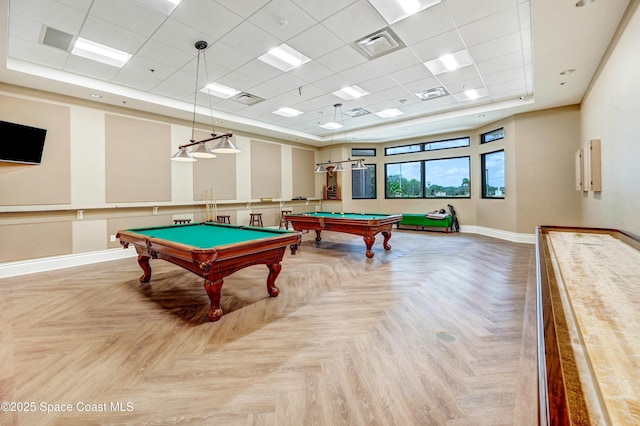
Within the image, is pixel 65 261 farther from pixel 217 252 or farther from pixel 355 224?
pixel 355 224

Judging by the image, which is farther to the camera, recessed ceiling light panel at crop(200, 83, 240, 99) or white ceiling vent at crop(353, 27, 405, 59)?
recessed ceiling light panel at crop(200, 83, 240, 99)

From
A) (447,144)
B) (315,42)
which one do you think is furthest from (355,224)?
(447,144)

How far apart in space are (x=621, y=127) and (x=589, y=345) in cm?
375

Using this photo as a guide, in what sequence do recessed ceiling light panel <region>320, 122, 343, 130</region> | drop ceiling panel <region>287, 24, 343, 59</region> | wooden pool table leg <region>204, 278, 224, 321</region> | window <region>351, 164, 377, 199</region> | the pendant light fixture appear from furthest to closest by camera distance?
1. window <region>351, 164, 377, 199</region>
2. recessed ceiling light panel <region>320, 122, 343, 130</region>
3. the pendant light fixture
4. drop ceiling panel <region>287, 24, 343, 59</region>
5. wooden pool table leg <region>204, 278, 224, 321</region>

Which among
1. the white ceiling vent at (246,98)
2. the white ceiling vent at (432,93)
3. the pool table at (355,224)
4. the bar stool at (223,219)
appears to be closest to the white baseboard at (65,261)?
the bar stool at (223,219)

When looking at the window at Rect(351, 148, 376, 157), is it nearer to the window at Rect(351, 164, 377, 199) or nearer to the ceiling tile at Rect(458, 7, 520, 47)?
the window at Rect(351, 164, 377, 199)

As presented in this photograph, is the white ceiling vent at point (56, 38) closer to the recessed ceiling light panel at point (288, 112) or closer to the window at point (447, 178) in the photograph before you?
the recessed ceiling light panel at point (288, 112)

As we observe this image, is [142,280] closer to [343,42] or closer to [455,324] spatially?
[455,324]

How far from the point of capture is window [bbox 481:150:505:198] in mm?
7543

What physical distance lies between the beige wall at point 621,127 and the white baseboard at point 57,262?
793 centimetres

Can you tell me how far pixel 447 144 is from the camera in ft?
29.8

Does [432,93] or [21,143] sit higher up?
[432,93]

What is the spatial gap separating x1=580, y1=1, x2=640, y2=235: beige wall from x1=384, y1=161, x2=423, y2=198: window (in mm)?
5489

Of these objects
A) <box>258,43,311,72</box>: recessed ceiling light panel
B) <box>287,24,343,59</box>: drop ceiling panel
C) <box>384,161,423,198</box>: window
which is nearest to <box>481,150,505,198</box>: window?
<box>384,161,423,198</box>: window
